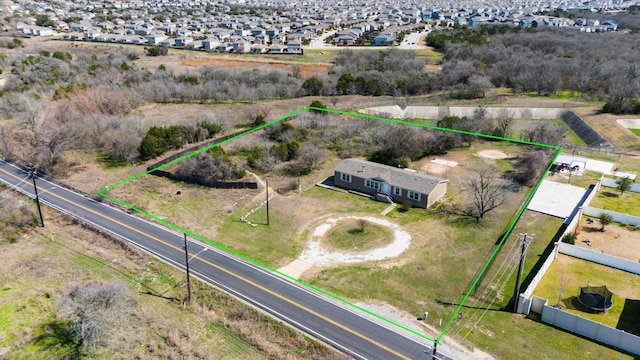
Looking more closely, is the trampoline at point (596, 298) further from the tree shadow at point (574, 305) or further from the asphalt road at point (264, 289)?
the asphalt road at point (264, 289)

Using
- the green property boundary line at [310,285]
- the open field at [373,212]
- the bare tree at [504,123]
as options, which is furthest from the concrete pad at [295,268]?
the bare tree at [504,123]

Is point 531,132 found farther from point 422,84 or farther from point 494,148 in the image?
point 422,84

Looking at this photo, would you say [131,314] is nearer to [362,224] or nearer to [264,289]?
[264,289]

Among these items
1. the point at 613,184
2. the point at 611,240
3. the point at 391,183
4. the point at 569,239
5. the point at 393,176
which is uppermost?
the point at 393,176

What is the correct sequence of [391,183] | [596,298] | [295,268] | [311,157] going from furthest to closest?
[311,157] → [391,183] → [295,268] → [596,298]

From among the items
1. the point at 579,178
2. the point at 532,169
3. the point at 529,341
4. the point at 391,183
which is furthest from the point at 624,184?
the point at 529,341

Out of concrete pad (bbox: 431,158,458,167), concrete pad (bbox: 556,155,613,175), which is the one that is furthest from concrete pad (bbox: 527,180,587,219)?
concrete pad (bbox: 431,158,458,167)

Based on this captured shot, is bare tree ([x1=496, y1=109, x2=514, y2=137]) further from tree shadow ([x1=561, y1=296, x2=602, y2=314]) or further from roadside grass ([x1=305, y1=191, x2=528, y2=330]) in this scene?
tree shadow ([x1=561, y1=296, x2=602, y2=314])
